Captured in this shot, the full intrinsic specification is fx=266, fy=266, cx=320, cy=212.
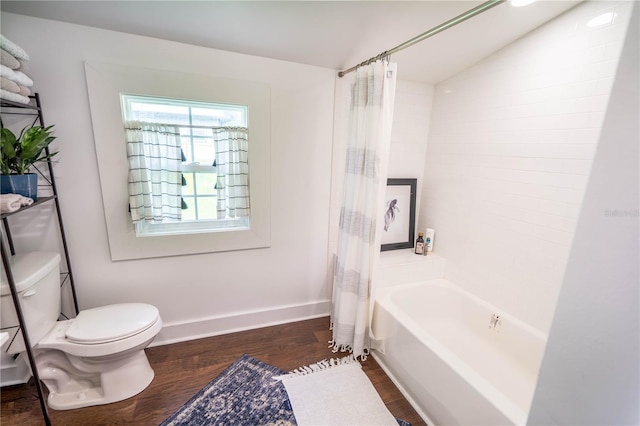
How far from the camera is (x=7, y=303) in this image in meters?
1.24

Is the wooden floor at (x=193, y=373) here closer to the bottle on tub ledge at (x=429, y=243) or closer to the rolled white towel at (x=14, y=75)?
the bottle on tub ledge at (x=429, y=243)

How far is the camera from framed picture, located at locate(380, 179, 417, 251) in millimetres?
2385

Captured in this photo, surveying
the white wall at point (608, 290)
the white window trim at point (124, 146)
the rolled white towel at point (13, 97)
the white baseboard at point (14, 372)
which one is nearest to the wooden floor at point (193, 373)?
the white baseboard at point (14, 372)

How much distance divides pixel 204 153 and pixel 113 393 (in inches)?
61.2

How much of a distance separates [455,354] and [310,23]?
2328 mm

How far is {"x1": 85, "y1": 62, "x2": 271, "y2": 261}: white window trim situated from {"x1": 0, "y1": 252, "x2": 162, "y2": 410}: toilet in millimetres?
356

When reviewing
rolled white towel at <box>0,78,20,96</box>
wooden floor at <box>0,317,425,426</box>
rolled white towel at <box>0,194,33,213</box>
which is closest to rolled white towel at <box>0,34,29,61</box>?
rolled white towel at <box>0,78,20,96</box>

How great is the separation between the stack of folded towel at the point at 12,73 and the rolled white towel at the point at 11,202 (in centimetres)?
42

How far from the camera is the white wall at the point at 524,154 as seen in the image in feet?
4.65

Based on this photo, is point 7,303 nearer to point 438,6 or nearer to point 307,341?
point 307,341

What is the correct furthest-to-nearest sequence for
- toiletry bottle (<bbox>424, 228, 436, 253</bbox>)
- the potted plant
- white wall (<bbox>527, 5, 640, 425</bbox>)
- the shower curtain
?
toiletry bottle (<bbox>424, 228, 436, 253</bbox>) < the shower curtain < the potted plant < white wall (<bbox>527, 5, 640, 425</bbox>)

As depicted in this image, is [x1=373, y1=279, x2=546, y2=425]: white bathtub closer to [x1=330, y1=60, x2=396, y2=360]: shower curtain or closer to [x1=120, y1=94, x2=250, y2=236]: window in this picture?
[x1=330, y1=60, x2=396, y2=360]: shower curtain

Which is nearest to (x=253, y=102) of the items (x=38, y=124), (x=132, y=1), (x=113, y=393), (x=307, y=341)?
(x=132, y=1)

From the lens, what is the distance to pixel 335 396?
5.28 feet
